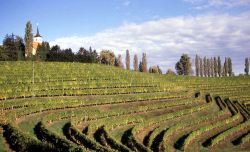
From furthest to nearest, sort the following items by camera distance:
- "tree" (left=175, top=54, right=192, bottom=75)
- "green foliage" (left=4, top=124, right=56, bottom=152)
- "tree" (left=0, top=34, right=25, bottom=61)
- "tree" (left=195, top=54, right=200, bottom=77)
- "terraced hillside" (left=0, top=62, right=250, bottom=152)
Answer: "tree" (left=195, top=54, right=200, bottom=77), "tree" (left=175, top=54, right=192, bottom=75), "tree" (left=0, top=34, right=25, bottom=61), "terraced hillside" (left=0, top=62, right=250, bottom=152), "green foliage" (left=4, top=124, right=56, bottom=152)

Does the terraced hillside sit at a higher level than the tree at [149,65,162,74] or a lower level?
lower

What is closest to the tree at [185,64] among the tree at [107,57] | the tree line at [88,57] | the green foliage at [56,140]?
the tree line at [88,57]

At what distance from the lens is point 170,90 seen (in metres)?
80.5

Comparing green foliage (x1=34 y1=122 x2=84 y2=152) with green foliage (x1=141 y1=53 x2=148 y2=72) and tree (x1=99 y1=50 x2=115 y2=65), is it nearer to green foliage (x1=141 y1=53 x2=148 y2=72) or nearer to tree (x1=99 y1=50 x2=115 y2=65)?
green foliage (x1=141 y1=53 x2=148 y2=72)

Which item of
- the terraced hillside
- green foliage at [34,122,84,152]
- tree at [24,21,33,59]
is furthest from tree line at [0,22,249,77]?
green foliage at [34,122,84,152]

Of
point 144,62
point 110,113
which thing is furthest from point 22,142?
point 144,62

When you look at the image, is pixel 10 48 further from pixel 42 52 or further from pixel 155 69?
pixel 155 69

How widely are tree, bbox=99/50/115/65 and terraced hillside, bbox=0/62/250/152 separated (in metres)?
72.5

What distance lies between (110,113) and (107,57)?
112 meters

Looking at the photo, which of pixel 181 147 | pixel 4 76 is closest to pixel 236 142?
pixel 181 147

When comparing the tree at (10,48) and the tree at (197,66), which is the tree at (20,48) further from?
the tree at (197,66)

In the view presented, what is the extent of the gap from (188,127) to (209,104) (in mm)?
18339

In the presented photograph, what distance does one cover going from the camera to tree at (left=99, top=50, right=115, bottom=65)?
164625 mm

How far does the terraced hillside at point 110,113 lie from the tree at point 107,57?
72.5 meters
